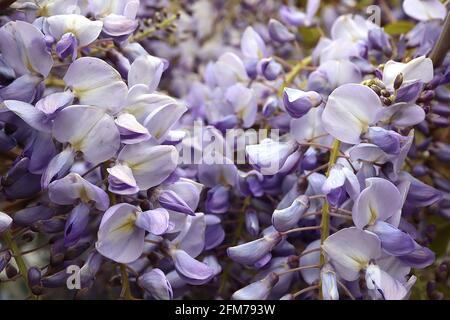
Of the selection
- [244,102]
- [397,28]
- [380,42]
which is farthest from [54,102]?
[397,28]

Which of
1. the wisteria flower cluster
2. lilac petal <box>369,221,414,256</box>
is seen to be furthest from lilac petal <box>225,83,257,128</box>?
lilac petal <box>369,221,414,256</box>

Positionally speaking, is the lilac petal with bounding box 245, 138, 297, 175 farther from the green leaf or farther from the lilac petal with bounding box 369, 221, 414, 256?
the green leaf

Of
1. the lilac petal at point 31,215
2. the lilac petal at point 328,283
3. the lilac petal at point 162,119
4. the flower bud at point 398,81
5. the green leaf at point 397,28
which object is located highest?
the flower bud at point 398,81

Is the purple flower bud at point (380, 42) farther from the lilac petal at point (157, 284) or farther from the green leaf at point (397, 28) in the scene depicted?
the lilac petal at point (157, 284)

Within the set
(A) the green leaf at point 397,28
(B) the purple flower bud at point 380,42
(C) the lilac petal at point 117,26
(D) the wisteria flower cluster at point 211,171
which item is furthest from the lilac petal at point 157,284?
(A) the green leaf at point 397,28

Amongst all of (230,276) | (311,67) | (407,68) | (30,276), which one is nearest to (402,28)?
(311,67)

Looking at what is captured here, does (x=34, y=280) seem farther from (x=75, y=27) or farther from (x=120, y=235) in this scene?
(x=75, y=27)

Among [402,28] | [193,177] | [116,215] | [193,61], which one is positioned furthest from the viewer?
[193,61]
